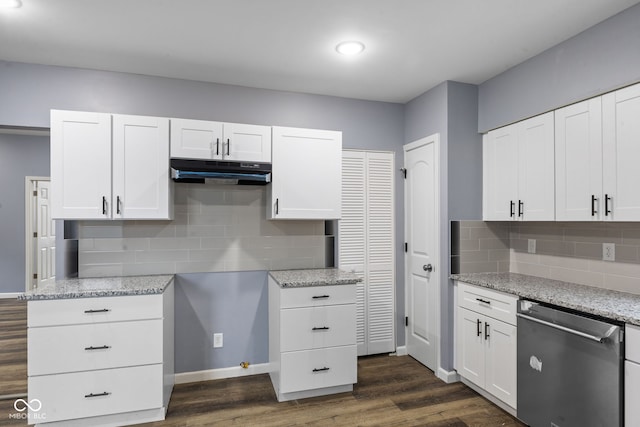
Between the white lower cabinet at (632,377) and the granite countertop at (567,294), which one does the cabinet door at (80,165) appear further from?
the white lower cabinet at (632,377)

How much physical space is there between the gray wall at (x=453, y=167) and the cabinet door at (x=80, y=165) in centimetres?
263

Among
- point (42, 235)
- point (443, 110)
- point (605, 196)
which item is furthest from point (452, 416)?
point (42, 235)

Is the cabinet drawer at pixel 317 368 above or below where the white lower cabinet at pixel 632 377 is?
below

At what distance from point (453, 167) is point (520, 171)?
1.66 feet

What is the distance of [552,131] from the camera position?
2.57 meters

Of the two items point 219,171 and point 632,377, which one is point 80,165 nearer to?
point 219,171

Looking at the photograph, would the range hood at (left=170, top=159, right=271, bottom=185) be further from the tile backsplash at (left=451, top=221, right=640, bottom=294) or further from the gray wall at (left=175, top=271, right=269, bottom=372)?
the tile backsplash at (left=451, top=221, right=640, bottom=294)

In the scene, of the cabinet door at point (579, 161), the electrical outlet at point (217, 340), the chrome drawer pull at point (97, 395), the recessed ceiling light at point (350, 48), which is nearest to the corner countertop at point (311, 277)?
the electrical outlet at point (217, 340)

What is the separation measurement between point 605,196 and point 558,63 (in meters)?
0.97

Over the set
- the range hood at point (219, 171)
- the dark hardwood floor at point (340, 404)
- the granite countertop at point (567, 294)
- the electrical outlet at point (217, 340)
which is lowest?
the dark hardwood floor at point (340, 404)

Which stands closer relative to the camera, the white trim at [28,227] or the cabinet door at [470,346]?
the cabinet door at [470,346]

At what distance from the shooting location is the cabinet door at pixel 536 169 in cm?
259

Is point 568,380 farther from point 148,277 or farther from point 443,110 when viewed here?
point 148,277

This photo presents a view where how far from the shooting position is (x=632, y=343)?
176cm
